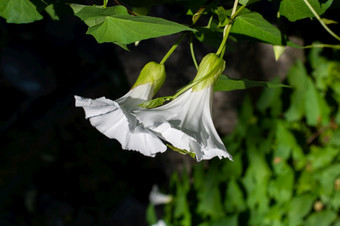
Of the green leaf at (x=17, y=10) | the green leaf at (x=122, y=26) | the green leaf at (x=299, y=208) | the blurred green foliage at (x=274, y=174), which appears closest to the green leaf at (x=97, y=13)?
the green leaf at (x=122, y=26)

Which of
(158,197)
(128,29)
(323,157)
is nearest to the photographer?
(128,29)

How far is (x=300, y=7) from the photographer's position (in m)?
0.49

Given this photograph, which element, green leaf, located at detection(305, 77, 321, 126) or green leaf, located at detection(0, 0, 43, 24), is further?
green leaf, located at detection(305, 77, 321, 126)

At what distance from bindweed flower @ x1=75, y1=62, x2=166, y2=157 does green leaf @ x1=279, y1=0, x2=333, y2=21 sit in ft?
0.56

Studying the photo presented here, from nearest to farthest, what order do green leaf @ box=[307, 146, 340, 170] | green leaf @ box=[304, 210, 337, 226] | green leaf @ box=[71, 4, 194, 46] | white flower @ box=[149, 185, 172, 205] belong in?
green leaf @ box=[71, 4, 194, 46]
green leaf @ box=[304, 210, 337, 226]
green leaf @ box=[307, 146, 340, 170]
white flower @ box=[149, 185, 172, 205]

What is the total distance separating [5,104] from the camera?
6.50 feet

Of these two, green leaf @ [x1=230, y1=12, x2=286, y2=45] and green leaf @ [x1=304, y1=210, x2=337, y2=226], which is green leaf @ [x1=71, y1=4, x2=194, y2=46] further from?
green leaf @ [x1=304, y1=210, x2=337, y2=226]

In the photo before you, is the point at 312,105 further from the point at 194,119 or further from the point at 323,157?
the point at 194,119

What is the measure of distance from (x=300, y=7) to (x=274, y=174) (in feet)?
3.77

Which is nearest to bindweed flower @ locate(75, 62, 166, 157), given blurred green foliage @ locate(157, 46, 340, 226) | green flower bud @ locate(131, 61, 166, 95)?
green flower bud @ locate(131, 61, 166, 95)

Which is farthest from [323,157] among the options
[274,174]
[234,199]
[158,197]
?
[158,197]

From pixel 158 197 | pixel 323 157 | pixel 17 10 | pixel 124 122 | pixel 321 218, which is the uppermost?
pixel 17 10

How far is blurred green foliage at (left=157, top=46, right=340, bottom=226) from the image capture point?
4.88ft

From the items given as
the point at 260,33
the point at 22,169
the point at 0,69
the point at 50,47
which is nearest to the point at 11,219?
the point at 22,169
